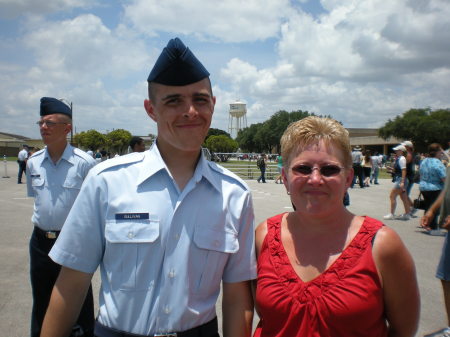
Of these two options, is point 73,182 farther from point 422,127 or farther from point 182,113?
point 422,127

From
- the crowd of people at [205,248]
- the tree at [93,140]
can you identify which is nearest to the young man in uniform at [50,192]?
the crowd of people at [205,248]

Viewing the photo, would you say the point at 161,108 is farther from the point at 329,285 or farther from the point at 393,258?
the point at 393,258

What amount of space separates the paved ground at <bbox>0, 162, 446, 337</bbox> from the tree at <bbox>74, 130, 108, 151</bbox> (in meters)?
59.4

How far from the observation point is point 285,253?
6.96 feet

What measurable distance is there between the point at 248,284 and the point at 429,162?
804cm

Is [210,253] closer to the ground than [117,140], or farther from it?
closer to the ground

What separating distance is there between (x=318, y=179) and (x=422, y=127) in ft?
196

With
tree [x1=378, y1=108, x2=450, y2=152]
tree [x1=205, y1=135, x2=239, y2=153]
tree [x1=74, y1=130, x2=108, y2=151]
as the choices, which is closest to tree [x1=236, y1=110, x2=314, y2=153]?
tree [x1=205, y1=135, x2=239, y2=153]

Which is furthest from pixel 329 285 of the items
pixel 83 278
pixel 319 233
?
pixel 83 278

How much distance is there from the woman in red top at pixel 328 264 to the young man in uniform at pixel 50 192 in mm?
2275

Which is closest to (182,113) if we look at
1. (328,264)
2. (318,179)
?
(318,179)

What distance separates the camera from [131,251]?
1.78 m

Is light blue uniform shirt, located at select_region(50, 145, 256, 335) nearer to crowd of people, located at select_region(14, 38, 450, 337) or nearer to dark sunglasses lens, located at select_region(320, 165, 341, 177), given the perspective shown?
crowd of people, located at select_region(14, 38, 450, 337)

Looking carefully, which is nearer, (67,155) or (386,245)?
(386,245)
